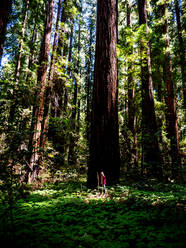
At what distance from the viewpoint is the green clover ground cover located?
156cm

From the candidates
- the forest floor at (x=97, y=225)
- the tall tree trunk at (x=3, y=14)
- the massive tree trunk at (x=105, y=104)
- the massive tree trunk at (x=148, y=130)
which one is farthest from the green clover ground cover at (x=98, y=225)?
the massive tree trunk at (x=148, y=130)

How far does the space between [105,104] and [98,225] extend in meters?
2.86

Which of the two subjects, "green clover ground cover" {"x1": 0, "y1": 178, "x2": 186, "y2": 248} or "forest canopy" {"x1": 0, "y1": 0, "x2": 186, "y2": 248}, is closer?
"green clover ground cover" {"x1": 0, "y1": 178, "x2": 186, "y2": 248}

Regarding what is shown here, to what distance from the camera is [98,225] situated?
2.01 m

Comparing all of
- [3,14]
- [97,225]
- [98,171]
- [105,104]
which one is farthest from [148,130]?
[3,14]

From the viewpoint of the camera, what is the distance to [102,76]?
435cm

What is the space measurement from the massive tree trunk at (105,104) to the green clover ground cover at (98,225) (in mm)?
1256

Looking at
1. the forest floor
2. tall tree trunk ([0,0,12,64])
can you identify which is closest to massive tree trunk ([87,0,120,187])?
the forest floor

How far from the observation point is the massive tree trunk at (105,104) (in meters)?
4.01

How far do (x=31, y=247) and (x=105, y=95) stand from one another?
11.5 feet

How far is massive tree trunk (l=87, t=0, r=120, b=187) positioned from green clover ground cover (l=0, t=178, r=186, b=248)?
1.26 meters

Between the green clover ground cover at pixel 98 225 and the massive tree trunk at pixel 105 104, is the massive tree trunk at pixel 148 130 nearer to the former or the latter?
the massive tree trunk at pixel 105 104

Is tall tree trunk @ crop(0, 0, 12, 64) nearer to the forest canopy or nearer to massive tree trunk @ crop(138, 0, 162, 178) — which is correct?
the forest canopy

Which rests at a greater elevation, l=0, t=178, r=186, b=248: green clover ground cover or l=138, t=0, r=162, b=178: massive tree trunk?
l=138, t=0, r=162, b=178: massive tree trunk
